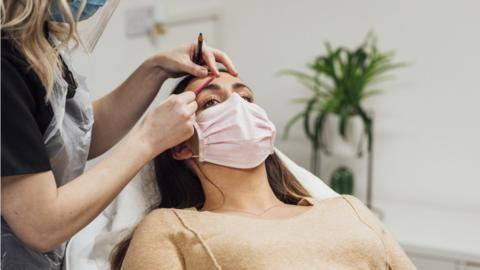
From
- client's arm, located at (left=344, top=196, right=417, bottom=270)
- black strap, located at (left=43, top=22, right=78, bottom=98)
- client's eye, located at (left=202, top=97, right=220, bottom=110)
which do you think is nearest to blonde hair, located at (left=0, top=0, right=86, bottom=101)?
black strap, located at (left=43, top=22, right=78, bottom=98)

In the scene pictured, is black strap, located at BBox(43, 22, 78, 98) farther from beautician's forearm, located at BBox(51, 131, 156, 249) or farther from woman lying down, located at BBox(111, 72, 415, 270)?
woman lying down, located at BBox(111, 72, 415, 270)

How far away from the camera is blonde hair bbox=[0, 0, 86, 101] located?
0.92 metres

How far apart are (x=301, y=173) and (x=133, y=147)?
0.62m

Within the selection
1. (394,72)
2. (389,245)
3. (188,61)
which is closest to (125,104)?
(188,61)

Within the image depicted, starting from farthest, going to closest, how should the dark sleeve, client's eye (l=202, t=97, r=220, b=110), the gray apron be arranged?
client's eye (l=202, t=97, r=220, b=110) < the gray apron < the dark sleeve

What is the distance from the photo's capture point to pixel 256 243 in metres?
1.15

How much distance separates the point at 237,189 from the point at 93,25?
0.54m

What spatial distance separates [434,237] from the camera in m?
1.96

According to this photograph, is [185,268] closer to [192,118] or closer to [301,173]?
[192,118]

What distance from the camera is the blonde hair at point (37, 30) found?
0.92 meters

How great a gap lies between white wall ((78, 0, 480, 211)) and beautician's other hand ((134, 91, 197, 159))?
101 centimetres

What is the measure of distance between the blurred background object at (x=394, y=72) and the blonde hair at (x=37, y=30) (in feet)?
3.30

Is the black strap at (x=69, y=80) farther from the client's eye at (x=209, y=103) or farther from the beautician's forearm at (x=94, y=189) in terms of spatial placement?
the client's eye at (x=209, y=103)

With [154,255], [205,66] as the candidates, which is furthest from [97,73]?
[154,255]
